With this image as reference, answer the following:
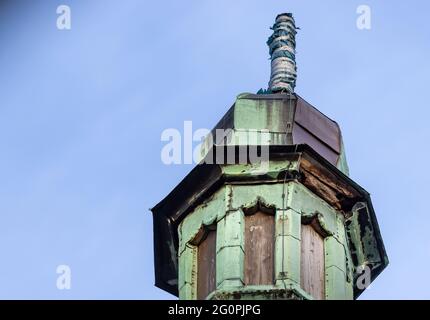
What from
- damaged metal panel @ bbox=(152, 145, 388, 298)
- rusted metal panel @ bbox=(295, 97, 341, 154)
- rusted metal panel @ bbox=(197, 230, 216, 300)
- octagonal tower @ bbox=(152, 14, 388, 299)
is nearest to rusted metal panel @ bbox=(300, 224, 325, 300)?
octagonal tower @ bbox=(152, 14, 388, 299)

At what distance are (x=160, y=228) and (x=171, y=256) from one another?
0.49m

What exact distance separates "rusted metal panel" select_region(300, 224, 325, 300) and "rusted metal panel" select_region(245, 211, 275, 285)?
0.50 metres

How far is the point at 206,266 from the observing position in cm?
3491

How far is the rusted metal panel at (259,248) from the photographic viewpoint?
1336 inches

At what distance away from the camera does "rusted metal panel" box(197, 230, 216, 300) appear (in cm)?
3444

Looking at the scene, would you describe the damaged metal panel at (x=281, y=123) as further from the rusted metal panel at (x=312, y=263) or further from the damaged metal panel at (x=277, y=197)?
the rusted metal panel at (x=312, y=263)

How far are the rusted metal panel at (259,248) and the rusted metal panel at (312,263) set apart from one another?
1.64ft

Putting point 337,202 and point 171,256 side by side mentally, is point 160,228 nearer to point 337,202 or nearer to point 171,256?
point 171,256

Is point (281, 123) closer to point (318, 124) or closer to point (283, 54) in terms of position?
point (318, 124)

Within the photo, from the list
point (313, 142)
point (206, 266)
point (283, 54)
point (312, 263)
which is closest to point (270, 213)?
point (312, 263)
